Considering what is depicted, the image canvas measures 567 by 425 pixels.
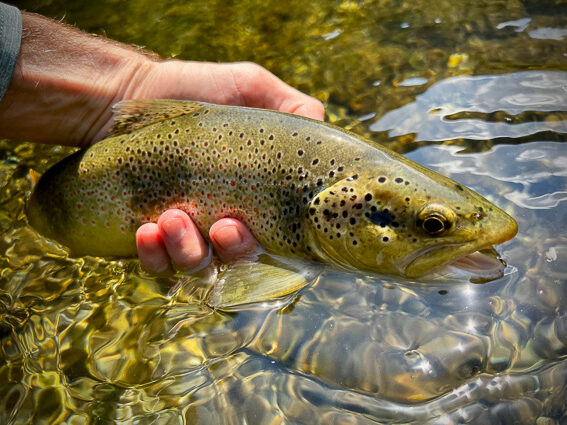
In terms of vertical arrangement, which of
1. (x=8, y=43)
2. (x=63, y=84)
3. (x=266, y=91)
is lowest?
(x=266, y=91)

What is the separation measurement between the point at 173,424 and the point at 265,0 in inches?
212

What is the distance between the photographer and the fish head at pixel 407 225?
8.44ft

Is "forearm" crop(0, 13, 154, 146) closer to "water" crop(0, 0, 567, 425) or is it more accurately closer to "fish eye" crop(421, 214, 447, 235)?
"water" crop(0, 0, 567, 425)

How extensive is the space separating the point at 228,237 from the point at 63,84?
1.75 metres

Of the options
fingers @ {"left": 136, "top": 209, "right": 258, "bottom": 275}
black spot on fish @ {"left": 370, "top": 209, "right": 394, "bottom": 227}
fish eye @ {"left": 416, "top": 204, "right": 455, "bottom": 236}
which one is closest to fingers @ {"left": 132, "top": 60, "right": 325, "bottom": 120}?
fingers @ {"left": 136, "top": 209, "right": 258, "bottom": 275}

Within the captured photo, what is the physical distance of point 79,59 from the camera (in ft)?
12.5

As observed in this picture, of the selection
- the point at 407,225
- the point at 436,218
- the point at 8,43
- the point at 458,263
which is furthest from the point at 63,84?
the point at 458,263

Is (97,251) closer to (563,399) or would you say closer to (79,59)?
(79,59)

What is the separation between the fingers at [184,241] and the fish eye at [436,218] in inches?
42.5

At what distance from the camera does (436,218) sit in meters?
2.57

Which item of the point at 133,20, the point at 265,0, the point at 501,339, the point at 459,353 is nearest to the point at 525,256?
the point at 501,339

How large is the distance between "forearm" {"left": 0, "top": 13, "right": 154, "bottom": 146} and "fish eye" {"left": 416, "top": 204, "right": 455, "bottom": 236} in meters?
2.44

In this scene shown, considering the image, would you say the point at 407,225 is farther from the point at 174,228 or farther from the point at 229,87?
the point at 229,87

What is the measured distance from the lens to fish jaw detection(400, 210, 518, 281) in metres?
2.54
